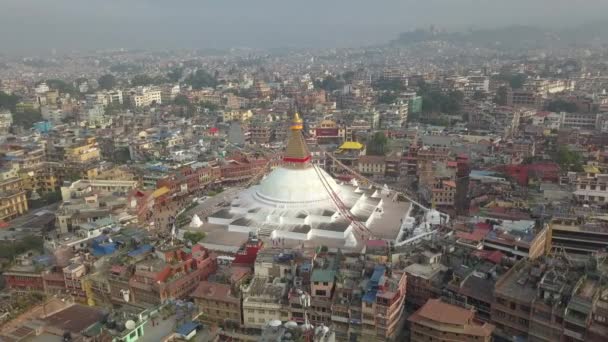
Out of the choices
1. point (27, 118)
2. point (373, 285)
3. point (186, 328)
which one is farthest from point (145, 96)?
point (186, 328)

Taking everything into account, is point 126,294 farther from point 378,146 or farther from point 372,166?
point 378,146

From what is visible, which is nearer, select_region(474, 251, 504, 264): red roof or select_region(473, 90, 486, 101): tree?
select_region(474, 251, 504, 264): red roof

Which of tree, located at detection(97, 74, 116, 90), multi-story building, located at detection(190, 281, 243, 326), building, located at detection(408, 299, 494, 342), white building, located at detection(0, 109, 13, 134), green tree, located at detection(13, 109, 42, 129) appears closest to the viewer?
building, located at detection(408, 299, 494, 342)

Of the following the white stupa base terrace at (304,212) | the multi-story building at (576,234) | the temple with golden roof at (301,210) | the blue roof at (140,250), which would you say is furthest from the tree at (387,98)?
the blue roof at (140,250)

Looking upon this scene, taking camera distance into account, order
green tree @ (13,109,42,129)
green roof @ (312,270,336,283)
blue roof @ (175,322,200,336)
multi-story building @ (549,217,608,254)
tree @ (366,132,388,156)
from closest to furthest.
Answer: blue roof @ (175,322,200,336), green roof @ (312,270,336,283), multi-story building @ (549,217,608,254), tree @ (366,132,388,156), green tree @ (13,109,42,129)

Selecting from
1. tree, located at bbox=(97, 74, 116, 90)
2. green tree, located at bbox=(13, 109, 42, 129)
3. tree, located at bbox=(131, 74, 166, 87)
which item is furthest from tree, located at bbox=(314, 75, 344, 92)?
green tree, located at bbox=(13, 109, 42, 129)

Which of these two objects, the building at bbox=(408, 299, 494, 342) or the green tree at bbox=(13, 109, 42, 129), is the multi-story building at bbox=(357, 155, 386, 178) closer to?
the building at bbox=(408, 299, 494, 342)

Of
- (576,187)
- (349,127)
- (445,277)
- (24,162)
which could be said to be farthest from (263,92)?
(445,277)
